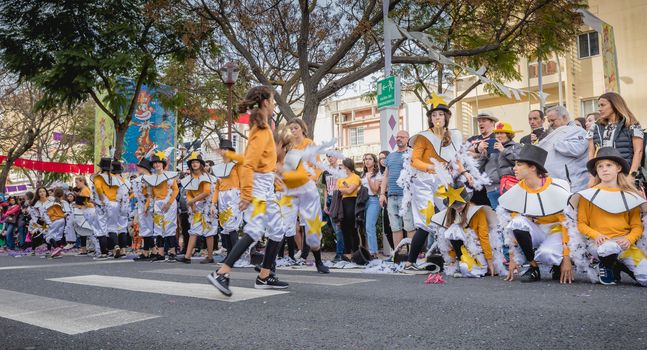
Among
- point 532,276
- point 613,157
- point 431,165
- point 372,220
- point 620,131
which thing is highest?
point 620,131

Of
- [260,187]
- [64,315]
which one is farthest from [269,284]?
[64,315]

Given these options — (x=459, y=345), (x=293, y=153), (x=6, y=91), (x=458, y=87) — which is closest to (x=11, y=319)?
(x=293, y=153)

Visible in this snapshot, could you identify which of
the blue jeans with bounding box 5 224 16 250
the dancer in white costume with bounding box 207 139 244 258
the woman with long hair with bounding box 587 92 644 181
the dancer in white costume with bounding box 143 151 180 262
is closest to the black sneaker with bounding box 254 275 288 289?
the woman with long hair with bounding box 587 92 644 181

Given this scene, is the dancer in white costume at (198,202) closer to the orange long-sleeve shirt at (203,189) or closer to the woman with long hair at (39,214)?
the orange long-sleeve shirt at (203,189)

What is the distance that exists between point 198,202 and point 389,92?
4674mm

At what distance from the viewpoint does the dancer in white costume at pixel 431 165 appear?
7047 mm

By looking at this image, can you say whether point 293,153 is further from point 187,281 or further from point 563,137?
point 563,137

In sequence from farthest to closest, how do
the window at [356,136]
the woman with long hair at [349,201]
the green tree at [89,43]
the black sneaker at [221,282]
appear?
the window at [356,136] → the green tree at [89,43] → the woman with long hair at [349,201] → the black sneaker at [221,282]

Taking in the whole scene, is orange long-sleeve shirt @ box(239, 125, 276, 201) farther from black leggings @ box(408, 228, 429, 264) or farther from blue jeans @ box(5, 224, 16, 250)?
blue jeans @ box(5, 224, 16, 250)

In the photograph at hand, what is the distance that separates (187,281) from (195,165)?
4087 millimetres

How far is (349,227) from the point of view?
10312mm

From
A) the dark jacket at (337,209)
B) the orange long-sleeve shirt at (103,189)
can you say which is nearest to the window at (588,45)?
the dark jacket at (337,209)

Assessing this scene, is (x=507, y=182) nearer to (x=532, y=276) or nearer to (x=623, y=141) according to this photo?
(x=623, y=141)

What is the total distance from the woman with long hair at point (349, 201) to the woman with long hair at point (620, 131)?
4181mm
